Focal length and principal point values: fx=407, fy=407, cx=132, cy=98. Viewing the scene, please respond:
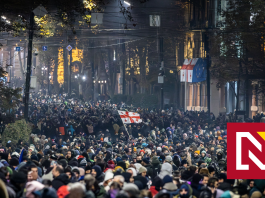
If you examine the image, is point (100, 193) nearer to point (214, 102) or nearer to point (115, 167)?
point (115, 167)

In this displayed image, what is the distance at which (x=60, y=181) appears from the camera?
8.42m

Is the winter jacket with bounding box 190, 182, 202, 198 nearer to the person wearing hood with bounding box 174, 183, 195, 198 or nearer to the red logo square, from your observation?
the person wearing hood with bounding box 174, 183, 195, 198

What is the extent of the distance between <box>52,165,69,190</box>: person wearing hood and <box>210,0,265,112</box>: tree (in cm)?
2194

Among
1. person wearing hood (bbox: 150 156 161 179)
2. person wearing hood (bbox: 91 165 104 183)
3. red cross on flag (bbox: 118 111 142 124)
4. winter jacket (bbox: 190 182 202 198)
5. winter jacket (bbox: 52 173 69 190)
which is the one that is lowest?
person wearing hood (bbox: 150 156 161 179)

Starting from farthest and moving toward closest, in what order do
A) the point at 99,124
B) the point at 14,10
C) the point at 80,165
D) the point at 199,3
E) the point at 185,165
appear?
the point at 199,3 → the point at 99,124 → the point at 14,10 → the point at 185,165 → the point at 80,165

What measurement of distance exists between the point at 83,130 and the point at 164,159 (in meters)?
11.0

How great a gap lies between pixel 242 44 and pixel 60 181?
86.0 feet

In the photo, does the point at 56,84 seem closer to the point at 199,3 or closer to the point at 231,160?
the point at 199,3

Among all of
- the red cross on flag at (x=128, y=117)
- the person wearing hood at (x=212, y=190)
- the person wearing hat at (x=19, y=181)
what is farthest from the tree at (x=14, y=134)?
the person wearing hood at (x=212, y=190)

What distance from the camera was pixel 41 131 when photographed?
22875 mm

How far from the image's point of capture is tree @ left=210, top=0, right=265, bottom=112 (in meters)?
30.1

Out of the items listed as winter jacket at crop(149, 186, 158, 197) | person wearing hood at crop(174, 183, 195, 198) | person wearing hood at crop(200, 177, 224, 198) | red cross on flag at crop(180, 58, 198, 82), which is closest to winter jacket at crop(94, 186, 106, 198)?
winter jacket at crop(149, 186, 158, 197)

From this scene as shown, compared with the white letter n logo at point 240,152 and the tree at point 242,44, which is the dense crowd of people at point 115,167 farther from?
the tree at point 242,44

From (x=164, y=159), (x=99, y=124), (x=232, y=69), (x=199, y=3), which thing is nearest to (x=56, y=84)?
(x=199, y=3)
